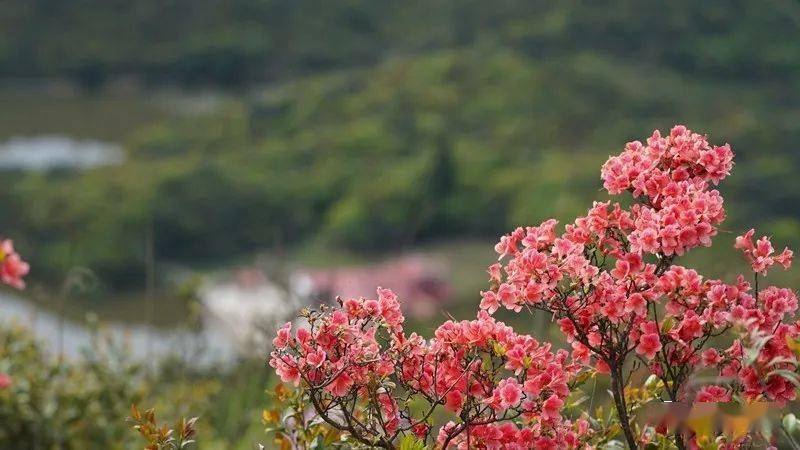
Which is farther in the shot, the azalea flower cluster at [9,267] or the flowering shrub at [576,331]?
the azalea flower cluster at [9,267]

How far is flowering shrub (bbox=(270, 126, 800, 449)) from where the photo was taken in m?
1.02

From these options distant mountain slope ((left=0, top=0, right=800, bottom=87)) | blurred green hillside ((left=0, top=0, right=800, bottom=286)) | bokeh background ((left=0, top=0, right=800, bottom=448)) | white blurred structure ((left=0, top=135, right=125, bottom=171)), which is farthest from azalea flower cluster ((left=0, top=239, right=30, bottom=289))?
distant mountain slope ((left=0, top=0, right=800, bottom=87))

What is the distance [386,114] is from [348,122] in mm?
440

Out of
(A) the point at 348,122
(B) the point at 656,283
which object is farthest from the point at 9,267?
(A) the point at 348,122

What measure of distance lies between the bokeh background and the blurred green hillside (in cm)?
3

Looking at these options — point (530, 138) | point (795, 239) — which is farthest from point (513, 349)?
point (530, 138)

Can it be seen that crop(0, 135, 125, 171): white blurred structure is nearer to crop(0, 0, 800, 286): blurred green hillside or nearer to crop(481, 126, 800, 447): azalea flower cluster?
crop(0, 0, 800, 286): blurred green hillside

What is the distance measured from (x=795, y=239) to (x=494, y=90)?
600cm

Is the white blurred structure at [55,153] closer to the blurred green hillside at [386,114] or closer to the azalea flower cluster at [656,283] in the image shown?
the blurred green hillside at [386,114]

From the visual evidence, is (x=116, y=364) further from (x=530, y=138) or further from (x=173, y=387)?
(x=530, y=138)

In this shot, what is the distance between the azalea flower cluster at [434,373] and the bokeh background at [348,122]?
657cm

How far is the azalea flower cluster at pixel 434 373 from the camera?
102 centimetres

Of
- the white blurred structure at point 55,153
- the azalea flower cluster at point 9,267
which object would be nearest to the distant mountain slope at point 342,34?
the white blurred structure at point 55,153

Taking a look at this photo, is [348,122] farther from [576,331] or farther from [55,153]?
[576,331]
